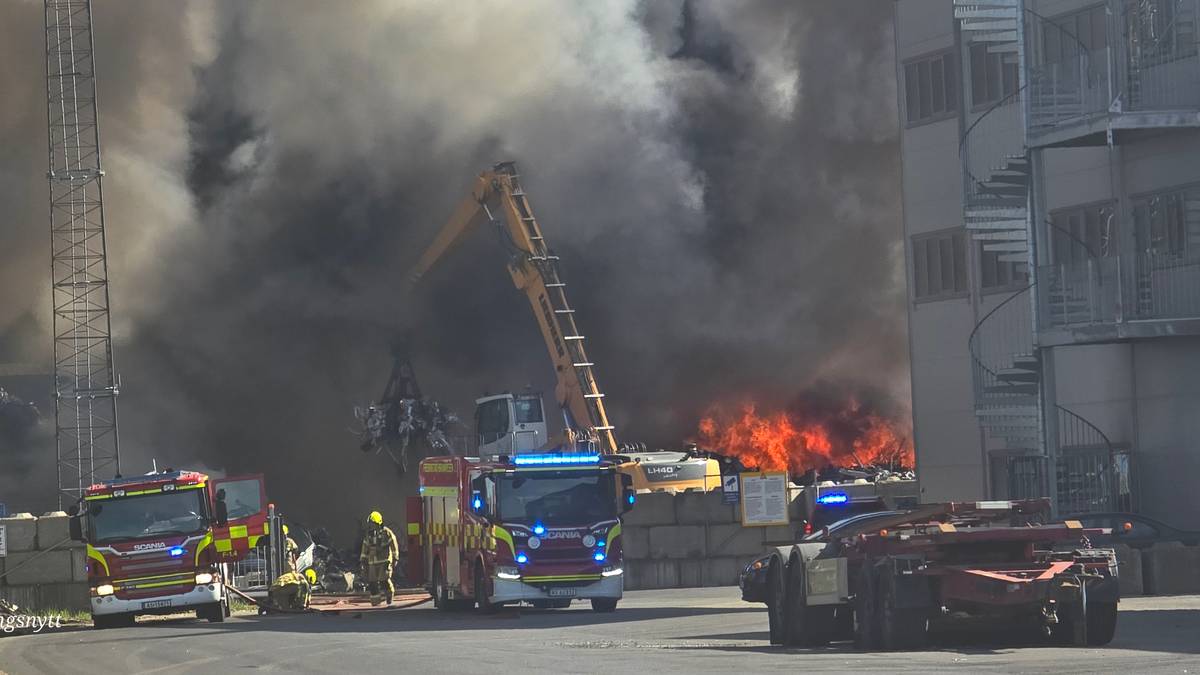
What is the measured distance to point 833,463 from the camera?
56125 mm

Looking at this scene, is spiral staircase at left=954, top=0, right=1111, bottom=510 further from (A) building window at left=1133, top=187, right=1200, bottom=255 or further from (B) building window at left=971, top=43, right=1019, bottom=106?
(A) building window at left=1133, top=187, right=1200, bottom=255

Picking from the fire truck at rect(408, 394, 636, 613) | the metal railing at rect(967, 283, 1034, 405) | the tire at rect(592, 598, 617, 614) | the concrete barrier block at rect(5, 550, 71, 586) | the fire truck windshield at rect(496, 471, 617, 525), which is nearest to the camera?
the fire truck at rect(408, 394, 636, 613)

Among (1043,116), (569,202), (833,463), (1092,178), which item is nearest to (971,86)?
(1092,178)

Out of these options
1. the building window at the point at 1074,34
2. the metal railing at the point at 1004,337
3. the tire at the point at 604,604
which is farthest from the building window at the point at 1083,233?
the tire at the point at 604,604

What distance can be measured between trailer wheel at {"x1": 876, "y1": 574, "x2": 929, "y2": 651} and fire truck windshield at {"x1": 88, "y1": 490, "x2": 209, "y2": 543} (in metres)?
14.2

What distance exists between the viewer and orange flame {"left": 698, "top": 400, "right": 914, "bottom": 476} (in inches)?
2216

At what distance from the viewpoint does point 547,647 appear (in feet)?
65.3

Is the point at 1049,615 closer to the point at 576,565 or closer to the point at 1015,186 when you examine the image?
the point at 576,565

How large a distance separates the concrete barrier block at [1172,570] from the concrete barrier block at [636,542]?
10.6 m

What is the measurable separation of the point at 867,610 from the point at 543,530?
1033 cm

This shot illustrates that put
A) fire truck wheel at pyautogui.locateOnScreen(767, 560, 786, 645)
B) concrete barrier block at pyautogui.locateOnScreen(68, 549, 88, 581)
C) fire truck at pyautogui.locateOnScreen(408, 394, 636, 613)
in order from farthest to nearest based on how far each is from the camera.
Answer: concrete barrier block at pyautogui.locateOnScreen(68, 549, 88, 581) < fire truck at pyautogui.locateOnScreen(408, 394, 636, 613) < fire truck wheel at pyautogui.locateOnScreen(767, 560, 786, 645)

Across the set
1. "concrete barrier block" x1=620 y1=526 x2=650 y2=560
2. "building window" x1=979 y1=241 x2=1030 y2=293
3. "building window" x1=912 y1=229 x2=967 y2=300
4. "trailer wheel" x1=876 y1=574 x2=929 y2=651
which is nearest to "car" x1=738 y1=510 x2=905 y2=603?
"trailer wheel" x1=876 y1=574 x2=929 y2=651

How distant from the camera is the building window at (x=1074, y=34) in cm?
3428

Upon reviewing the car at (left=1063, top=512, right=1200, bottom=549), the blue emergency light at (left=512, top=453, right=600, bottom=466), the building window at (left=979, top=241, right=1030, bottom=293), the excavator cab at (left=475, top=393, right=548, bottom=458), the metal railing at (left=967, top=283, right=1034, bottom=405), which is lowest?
the car at (left=1063, top=512, right=1200, bottom=549)
